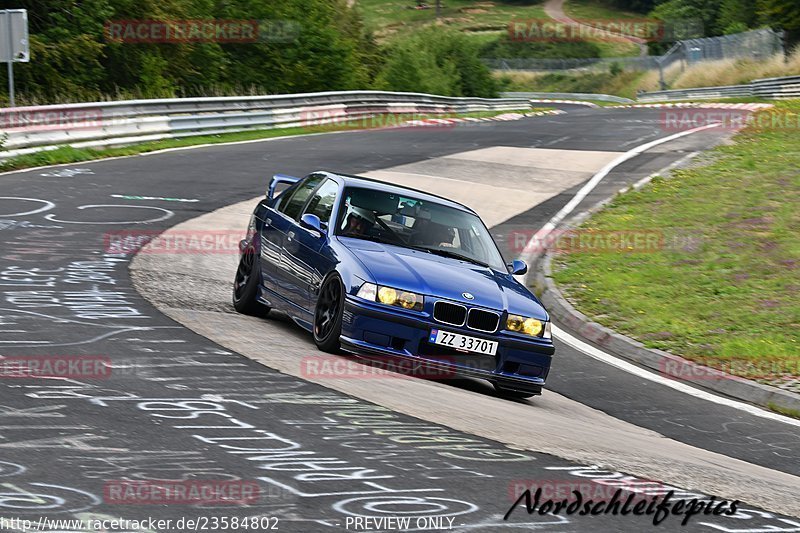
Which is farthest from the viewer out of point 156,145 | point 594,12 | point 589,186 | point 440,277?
point 594,12

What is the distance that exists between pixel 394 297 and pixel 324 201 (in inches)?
Answer: 78.8

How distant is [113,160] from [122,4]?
1657 centimetres

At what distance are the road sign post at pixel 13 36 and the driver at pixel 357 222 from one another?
1548 centimetres

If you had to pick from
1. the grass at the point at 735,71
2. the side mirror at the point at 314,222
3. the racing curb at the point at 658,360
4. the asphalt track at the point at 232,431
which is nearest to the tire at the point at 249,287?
the asphalt track at the point at 232,431

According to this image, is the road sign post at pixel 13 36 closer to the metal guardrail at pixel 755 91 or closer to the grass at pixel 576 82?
the metal guardrail at pixel 755 91

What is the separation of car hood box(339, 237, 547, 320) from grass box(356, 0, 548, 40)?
114585 mm

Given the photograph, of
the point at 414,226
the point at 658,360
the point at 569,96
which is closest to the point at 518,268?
the point at 414,226

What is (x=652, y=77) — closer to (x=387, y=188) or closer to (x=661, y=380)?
(x=661, y=380)

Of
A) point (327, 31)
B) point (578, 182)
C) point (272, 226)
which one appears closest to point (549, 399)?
point (272, 226)

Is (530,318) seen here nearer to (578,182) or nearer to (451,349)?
(451,349)

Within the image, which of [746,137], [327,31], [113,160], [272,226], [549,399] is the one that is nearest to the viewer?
[549,399]

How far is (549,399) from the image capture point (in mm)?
9867

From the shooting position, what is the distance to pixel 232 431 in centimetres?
637

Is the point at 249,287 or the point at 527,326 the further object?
the point at 249,287
